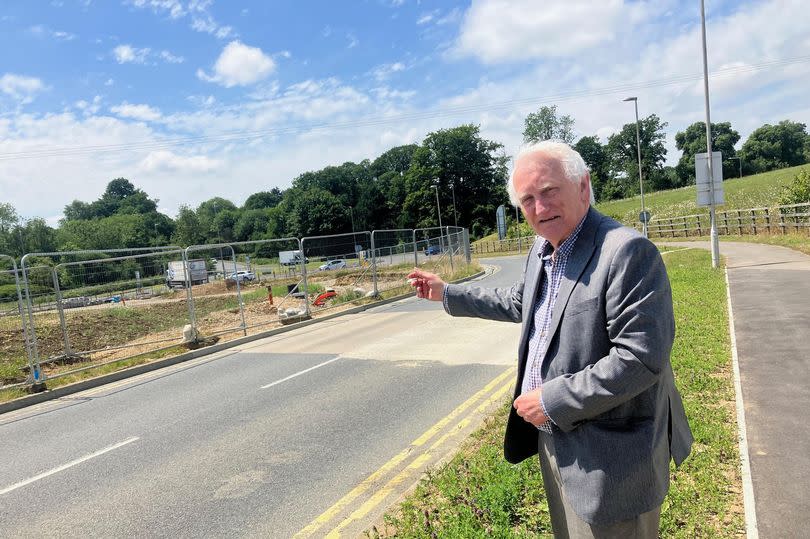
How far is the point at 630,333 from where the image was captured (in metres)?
1.76

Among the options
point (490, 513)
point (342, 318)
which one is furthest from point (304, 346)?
point (490, 513)

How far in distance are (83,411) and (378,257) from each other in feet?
44.2

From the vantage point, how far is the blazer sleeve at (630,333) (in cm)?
176

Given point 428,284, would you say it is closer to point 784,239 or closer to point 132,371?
point 132,371

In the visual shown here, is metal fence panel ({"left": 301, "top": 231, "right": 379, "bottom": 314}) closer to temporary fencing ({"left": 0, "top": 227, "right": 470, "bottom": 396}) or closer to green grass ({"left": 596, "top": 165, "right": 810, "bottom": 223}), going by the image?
temporary fencing ({"left": 0, "top": 227, "right": 470, "bottom": 396})

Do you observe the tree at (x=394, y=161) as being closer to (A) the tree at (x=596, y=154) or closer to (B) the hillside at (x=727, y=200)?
(A) the tree at (x=596, y=154)

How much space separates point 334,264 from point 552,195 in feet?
63.6

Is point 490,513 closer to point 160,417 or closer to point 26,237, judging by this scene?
point 160,417

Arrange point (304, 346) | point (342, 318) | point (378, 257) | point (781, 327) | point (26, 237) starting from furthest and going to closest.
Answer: point (26, 237) → point (378, 257) → point (342, 318) → point (304, 346) → point (781, 327)

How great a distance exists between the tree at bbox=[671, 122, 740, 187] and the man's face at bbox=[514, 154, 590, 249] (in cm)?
10331

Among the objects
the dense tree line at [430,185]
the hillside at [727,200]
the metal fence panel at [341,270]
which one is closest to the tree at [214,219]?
the dense tree line at [430,185]

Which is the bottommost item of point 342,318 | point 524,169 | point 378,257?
point 342,318

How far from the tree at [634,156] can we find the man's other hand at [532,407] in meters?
101

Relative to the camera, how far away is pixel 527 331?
2203 mm
